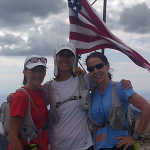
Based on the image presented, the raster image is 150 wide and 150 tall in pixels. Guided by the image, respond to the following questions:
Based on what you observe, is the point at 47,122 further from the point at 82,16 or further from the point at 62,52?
the point at 82,16

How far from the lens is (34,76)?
391 cm

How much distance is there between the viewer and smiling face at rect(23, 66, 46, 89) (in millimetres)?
3903

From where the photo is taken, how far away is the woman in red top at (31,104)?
11.3 ft

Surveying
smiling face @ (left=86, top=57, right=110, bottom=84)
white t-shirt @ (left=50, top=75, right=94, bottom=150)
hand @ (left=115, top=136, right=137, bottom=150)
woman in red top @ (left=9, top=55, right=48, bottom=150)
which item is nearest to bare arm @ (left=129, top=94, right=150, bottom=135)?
hand @ (left=115, top=136, right=137, bottom=150)

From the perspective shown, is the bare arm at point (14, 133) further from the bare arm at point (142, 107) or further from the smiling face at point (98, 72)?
the bare arm at point (142, 107)

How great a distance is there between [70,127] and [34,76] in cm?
112

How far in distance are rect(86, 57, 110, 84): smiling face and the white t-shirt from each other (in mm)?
442

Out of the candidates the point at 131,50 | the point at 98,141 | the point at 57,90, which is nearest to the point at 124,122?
the point at 98,141

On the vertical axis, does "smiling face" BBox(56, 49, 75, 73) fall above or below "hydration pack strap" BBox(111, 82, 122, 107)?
above

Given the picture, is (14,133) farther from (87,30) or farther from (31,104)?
(87,30)

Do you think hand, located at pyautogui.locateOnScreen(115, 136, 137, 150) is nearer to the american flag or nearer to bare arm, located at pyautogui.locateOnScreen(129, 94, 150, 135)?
bare arm, located at pyautogui.locateOnScreen(129, 94, 150, 135)

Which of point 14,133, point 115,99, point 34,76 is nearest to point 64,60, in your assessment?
point 34,76

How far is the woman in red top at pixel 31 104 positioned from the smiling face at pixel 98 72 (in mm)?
887

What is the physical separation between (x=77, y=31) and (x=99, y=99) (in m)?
3.53
